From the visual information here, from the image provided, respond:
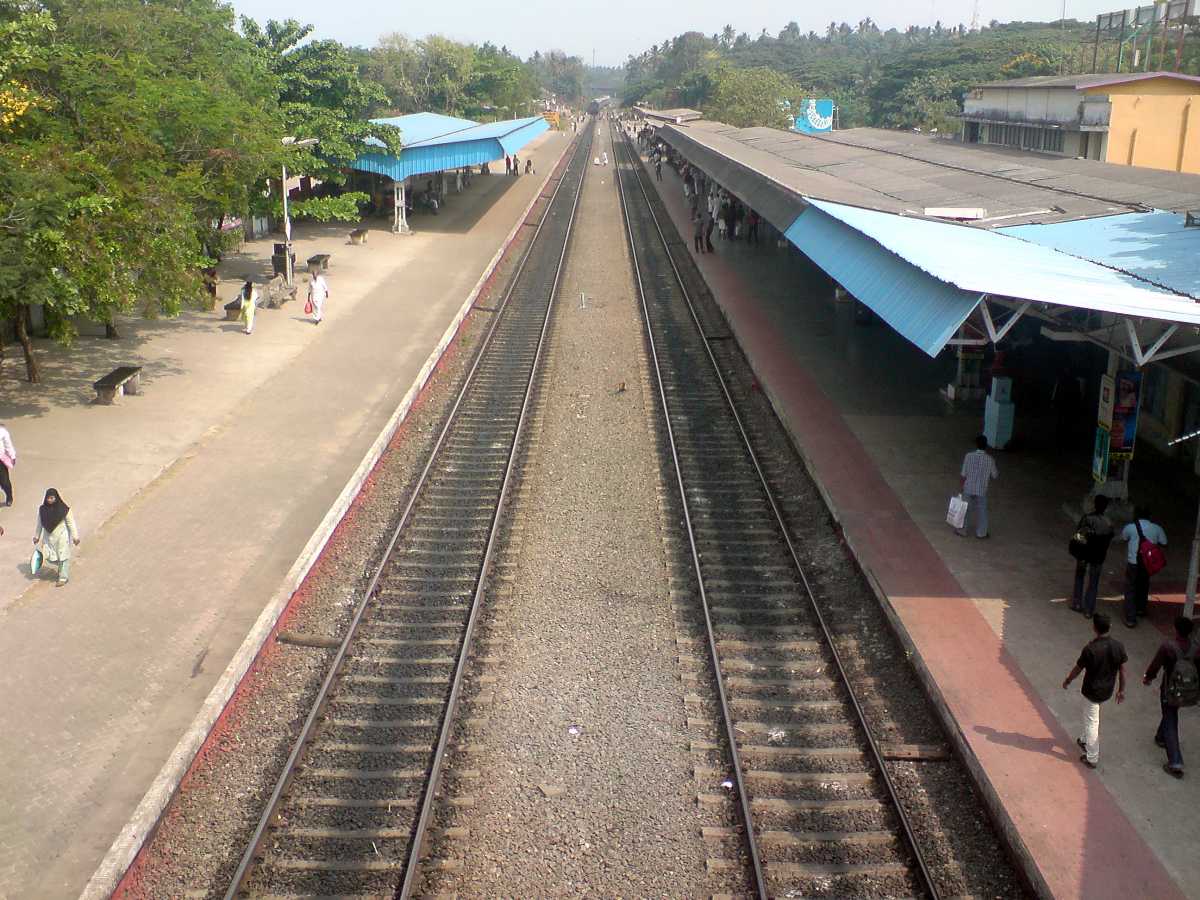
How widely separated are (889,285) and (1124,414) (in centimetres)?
284

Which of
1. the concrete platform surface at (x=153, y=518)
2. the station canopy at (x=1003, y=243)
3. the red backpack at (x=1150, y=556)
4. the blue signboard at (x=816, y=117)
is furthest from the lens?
the blue signboard at (x=816, y=117)

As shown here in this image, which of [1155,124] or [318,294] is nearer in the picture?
[318,294]

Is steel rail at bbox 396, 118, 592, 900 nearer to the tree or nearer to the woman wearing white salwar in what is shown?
the woman wearing white salwar

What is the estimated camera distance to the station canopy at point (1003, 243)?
33.2ft

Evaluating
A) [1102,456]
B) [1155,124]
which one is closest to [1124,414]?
[1102,456]

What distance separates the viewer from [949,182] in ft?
68.8

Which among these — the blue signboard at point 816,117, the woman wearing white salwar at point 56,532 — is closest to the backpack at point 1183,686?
the woman wearing white salwar at point 56,532

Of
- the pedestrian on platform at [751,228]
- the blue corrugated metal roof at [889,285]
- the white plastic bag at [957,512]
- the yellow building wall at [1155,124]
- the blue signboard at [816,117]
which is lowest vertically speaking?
the white plastic bag at [957,512]

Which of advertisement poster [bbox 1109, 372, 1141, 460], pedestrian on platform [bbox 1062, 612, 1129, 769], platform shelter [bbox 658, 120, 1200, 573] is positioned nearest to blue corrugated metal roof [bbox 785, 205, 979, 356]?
platform shelter [bbox 658, 120, 1200, 573]

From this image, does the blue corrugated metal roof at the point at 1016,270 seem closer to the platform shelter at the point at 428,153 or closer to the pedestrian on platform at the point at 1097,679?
the pedestrian on platform at the point at 1097,679

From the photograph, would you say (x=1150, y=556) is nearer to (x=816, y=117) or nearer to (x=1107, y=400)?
(x=1107, y=400)

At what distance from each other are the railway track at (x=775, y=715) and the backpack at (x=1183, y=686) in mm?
2034

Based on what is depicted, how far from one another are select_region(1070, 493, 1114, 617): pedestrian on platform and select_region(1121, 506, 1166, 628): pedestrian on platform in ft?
0.66

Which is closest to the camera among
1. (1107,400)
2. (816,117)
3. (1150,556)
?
(1150,556)
